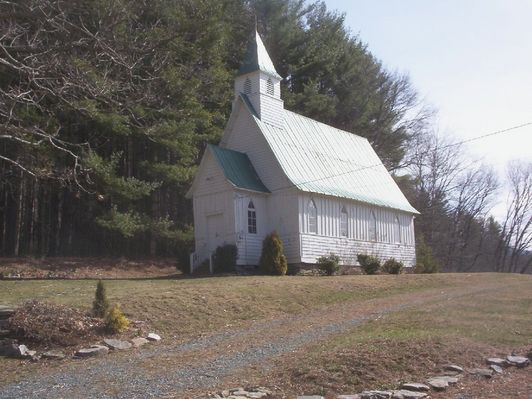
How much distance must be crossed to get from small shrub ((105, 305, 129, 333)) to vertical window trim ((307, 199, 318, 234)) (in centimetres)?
1466

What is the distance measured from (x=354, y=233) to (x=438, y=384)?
66.0ft

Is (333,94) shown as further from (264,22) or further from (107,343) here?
(107,343)

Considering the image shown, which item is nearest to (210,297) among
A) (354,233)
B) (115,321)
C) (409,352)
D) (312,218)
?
(115,321)

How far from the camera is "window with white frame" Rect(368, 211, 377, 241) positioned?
30.2m

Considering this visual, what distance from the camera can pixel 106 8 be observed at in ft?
67.3

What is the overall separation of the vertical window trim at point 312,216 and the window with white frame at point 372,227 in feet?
15.1

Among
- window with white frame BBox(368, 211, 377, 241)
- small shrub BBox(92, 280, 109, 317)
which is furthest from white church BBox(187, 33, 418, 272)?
small shrub BBox(92, 280, 109, 317)

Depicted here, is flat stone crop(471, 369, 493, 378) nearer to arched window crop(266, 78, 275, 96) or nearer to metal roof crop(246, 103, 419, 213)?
metal roof crop(246, 103, 419, 213)

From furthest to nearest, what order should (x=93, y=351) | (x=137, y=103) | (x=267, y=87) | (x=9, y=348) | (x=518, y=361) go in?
1. (x=267, y=87)
2. (x=137, y=103)
3. (x=9, y=348)
4. (x=93, y=351)
5. (x=518, y=361)

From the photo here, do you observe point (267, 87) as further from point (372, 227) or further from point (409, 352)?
point (409, 352)

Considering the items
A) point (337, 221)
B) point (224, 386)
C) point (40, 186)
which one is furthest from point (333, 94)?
point (224, 386)

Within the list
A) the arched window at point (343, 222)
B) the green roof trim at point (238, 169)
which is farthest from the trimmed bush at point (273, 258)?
the arched window at point (343, 222)

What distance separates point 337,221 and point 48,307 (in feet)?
56.0

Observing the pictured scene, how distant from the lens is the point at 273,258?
24328mm
